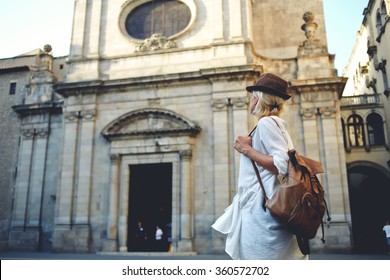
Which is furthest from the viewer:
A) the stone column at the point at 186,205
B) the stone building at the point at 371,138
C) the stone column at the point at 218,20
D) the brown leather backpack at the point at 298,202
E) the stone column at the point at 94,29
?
the stone building at the point at 371,138

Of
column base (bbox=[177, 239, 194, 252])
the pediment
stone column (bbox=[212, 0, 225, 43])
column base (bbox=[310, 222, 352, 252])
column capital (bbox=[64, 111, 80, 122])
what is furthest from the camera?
column capital (bbox=[64, 111, 80, 122])

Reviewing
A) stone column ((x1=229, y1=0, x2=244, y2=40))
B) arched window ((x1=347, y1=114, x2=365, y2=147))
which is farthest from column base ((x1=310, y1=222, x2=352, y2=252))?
stone column ((x1=229, y1=0, x2=244, y2=40))

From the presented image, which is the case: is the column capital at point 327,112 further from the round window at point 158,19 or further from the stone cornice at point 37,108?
the stone cornice at point 37,108

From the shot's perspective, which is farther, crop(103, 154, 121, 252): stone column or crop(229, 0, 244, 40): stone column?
crop(229, 0, 244, 40): stone column

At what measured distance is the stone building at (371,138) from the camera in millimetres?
24812

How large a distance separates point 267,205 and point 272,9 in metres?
22.5

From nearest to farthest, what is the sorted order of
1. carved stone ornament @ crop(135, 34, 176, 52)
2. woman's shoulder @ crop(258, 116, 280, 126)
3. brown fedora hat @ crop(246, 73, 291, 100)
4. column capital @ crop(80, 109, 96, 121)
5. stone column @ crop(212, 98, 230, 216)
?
woman's shoulder @ crop(258, 116, 280, 126) < brown fedora hat @ crop(246, 73, 291, 100) < stone column @ crop(212, 98, 230, 216) < column capital @ crop(80, 109, 96, 121) < carved stone ornament @ crop(135, 34, 176, 52)

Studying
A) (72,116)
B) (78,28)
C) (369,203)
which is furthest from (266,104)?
(369,203)

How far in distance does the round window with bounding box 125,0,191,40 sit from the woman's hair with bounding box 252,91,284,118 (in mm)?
19455

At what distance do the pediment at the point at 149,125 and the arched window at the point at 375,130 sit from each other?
11.9 meters

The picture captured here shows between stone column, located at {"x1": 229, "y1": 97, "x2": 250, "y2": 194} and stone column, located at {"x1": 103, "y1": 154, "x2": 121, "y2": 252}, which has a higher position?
stone column, located at {"x1": 229, "y1": 97, "x2": 250, "y2": 194}

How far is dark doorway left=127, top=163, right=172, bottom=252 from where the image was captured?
20406mm

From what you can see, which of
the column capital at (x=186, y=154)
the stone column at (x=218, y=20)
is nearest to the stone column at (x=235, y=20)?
the stone column at (x=218, y=20)

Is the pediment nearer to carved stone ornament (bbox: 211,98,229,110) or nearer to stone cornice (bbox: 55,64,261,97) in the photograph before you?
carved stone ornament (bbox: 211,98,229,110)
